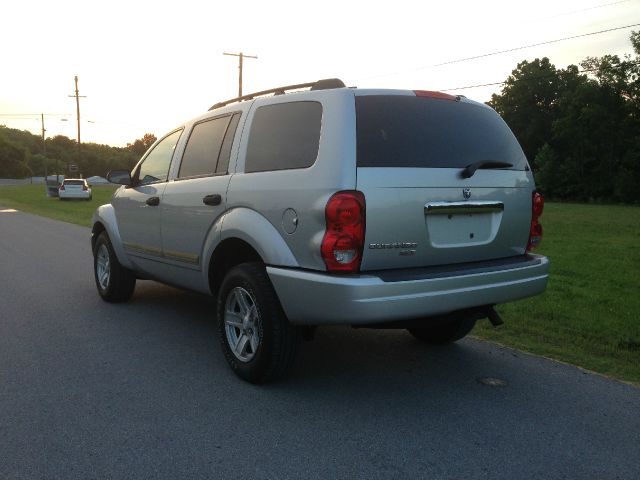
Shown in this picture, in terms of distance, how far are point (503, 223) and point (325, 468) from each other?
207 centimetres

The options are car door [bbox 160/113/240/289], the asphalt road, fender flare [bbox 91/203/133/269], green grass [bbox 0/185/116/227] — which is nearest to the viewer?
the asphalt road

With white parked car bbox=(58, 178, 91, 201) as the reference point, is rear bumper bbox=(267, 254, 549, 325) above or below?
above

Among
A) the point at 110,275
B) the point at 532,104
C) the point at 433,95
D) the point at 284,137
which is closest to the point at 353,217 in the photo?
the point at 284,137

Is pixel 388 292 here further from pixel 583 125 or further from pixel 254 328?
pixel 583 125

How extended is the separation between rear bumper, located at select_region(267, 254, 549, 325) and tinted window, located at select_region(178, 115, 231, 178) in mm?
1397

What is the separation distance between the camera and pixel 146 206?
5.50 meters

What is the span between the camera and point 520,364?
4.55 metres

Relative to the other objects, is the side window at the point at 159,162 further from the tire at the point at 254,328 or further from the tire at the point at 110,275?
the tire at the point at 254,328

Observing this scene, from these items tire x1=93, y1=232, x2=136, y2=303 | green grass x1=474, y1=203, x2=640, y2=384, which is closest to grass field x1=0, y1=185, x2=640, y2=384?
green grass x1=474, y1=203, x2=640, y2=384

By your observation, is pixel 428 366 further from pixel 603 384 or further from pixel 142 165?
pixel 142 165

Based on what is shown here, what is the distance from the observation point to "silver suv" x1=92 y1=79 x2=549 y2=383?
3434mm

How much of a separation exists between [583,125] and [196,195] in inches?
2334

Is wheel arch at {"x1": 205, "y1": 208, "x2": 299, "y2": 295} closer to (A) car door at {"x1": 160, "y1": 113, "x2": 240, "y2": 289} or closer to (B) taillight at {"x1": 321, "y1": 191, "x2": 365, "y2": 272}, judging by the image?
(A) car door at {"x1": 160, "y1": 113, "x2": 240, "y2": 289}

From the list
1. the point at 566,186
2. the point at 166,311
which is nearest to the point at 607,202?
the point at 566,186
